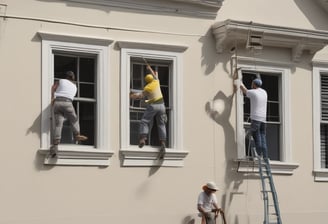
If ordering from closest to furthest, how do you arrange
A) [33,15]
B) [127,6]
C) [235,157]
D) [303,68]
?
[33,15], [127,6], [235,157], [303,68]

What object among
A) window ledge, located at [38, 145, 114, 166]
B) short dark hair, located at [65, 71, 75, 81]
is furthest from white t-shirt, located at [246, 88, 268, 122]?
short dark hair, located at [65, 71, 75, 81]

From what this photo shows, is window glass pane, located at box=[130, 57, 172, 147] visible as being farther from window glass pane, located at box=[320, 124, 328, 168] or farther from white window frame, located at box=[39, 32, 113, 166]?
window glass pane, located at box=[320, 124, 328, 168]

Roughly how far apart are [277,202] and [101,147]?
3922mm

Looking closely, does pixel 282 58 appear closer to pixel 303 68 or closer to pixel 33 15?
pixel 303 68

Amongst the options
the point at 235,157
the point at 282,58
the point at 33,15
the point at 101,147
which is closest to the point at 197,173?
the point at 235,157

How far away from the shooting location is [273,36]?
1670 centimetres

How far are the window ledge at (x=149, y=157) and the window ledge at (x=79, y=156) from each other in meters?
0.35

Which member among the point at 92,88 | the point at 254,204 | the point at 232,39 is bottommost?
the point at 254,204

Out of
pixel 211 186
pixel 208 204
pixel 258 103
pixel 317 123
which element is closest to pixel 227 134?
pixel 258 103

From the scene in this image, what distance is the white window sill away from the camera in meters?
17.5

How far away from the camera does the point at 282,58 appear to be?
1728 cm

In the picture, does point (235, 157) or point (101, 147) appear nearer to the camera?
point (101, 147)

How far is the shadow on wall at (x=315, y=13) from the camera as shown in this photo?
17.8 m

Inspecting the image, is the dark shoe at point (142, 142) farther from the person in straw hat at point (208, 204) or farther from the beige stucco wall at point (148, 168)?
the person in straw hat at point (208, 204)
